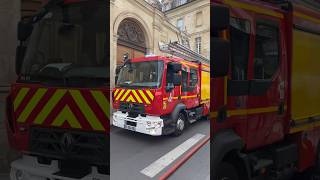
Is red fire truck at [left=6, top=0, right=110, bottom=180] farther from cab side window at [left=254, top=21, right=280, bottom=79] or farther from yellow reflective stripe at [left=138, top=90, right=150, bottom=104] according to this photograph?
cab side window at [left=254, top=21, right=280, bottom=79]

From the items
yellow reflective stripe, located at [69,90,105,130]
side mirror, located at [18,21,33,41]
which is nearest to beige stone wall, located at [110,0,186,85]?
yellow reflective stripe, located at [69,90,105,130]

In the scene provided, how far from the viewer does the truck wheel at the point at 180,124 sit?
1.83m

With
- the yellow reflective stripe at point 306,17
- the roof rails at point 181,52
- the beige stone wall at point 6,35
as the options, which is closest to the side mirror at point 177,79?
the roof rails at point 181,52

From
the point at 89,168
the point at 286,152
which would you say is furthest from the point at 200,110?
the point at 286,152

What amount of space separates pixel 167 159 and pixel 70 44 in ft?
2.94

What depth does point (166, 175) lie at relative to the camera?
67.9 inches

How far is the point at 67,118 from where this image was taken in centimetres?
206

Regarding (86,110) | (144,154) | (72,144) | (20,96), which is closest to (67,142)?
(72,144)

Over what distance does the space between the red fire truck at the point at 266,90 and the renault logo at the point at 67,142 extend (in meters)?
1.08

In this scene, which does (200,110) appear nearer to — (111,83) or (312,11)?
(111,83)

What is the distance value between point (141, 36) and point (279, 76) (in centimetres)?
290

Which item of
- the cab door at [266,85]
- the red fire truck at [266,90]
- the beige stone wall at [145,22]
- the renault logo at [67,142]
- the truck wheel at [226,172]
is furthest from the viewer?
the cab door at [266,85]

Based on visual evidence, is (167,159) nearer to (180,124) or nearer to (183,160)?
(183,160)

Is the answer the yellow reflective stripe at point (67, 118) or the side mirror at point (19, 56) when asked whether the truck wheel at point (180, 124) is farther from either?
the side mirror at point (19, 56)
